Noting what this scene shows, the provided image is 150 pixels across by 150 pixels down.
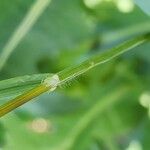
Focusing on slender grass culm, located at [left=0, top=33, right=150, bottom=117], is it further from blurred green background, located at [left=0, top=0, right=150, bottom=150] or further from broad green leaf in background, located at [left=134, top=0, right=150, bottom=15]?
blurred green background, located at [left=0, top=0, right=150, bottom=150]

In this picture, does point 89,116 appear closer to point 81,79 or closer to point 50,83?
point 81,79

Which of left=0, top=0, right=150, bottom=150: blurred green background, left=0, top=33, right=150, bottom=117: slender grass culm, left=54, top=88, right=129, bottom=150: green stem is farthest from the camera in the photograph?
left=54, top=88, right=129, bottom=150: green stem

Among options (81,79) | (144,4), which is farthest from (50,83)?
(81,79)

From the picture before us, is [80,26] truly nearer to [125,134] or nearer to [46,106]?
[46,106]

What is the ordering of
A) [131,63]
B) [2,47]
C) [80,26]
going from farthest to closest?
1. [131,63]
2. [80,26]
3. [2,47]

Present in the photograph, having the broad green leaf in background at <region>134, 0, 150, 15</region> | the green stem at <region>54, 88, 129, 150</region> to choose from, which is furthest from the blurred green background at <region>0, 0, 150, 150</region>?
the broad green leaf in background at <region>134, 0, 150, 15</region>

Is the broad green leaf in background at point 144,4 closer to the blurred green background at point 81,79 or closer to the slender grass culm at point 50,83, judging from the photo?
the slender grass culm at point 50,83

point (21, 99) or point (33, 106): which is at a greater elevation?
point (33, 106)

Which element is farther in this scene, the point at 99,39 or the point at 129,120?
the point at 129,120

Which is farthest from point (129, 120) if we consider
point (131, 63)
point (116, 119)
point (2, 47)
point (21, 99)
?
point (21, 99)
